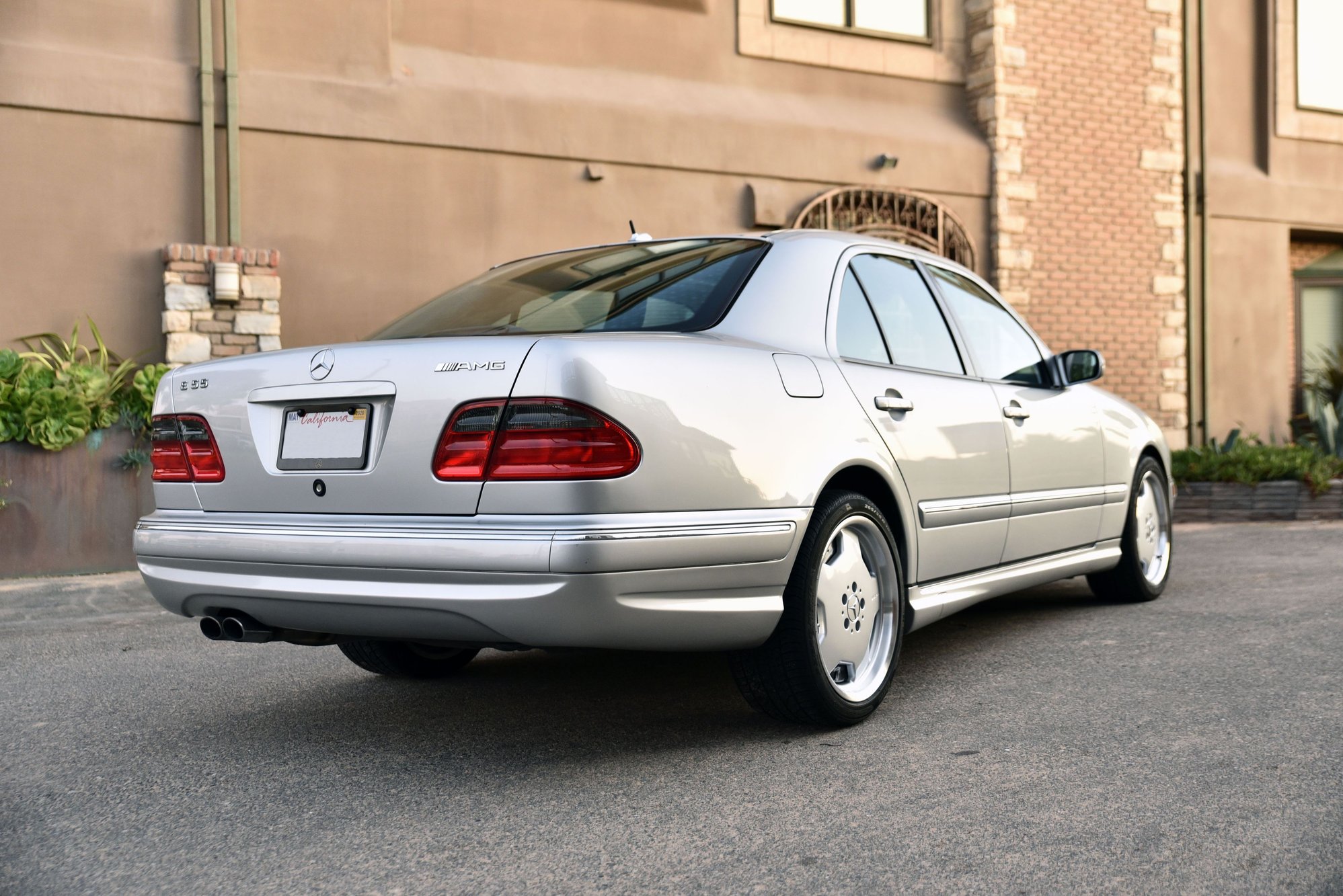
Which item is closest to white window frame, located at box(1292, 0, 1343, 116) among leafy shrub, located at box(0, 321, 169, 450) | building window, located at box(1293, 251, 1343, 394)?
building window, located at box(1293, 251, 1343, 394)

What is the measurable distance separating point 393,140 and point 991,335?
601cm

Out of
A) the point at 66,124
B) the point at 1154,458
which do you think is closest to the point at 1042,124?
the point at 1154,458

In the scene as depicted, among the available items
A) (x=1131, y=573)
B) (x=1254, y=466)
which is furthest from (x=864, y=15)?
(x=1131, y=573)

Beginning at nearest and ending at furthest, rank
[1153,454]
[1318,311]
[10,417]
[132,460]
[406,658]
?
1. [406,658]
2. [1153,454]
3. [10,417]
4. [132,460]
5. [1318,311]

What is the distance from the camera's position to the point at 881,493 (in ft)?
12.6

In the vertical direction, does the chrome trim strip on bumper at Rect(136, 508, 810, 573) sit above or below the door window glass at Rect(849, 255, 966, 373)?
below

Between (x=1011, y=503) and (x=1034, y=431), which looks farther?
(x=1034, y=431)

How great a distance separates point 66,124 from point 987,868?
819 centimetres

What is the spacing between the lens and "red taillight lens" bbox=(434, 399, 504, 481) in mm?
3008

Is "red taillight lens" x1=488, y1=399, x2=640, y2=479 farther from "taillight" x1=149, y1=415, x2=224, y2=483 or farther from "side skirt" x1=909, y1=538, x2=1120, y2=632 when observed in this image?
"side skirt" x1=909, y1=538, x2=1120, y2=632

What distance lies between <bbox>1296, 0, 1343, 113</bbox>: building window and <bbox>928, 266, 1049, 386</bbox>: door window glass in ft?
35.8

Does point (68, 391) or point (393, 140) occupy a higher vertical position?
point (393, 140)

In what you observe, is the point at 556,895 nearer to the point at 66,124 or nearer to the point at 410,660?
the point at 410,660

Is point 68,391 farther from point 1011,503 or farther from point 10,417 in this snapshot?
point 1011,503
